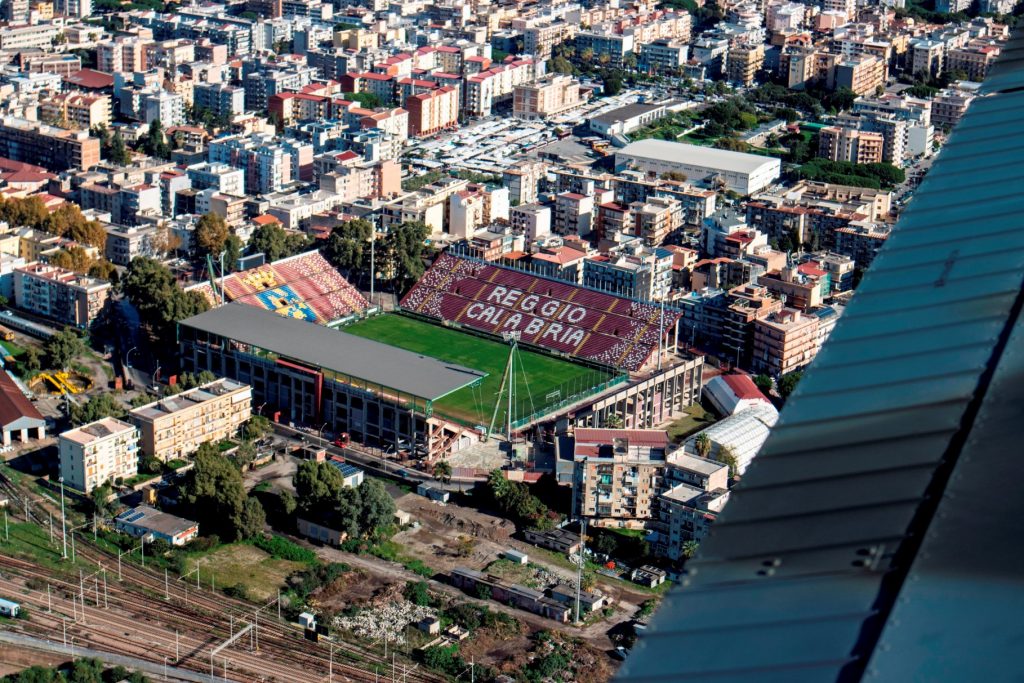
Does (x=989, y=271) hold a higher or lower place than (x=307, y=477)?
higher

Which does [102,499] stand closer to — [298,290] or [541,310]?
[298,290]

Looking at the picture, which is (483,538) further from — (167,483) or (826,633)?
(826,633)

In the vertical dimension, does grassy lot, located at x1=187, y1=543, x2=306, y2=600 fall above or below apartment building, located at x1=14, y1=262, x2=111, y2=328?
below

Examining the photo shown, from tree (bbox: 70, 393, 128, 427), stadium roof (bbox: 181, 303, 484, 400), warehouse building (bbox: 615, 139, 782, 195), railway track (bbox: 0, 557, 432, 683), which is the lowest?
railway track (bbox: 0, 557, 432, 683)

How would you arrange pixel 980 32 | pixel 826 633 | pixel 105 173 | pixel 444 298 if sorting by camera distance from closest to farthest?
pixel 826 633, pixel 444 298, pixel 105 173, pixel 980 32

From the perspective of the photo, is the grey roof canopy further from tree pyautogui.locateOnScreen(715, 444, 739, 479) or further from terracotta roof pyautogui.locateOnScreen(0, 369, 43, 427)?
terracotta roof pyautogui.locateOnScreen(0, 369, 43, 427)

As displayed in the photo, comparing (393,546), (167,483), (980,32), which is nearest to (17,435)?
(167,483)

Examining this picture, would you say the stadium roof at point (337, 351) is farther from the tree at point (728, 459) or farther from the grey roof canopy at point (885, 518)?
the grey roof canopy at point (885, 518)

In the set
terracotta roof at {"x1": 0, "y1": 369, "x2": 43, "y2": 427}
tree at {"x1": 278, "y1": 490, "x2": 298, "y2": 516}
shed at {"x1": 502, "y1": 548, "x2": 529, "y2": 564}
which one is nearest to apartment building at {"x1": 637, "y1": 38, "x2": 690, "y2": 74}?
terracotta roof at {"x1": 0, "y1": 369, "x2": 43, "y2": 427}
